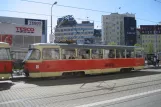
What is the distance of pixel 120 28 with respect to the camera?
131m

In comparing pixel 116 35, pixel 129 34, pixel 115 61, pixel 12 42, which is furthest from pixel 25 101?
pixel 116 35

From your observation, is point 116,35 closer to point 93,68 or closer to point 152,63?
point 152,63

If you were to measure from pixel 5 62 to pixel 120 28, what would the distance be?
11729 centimetres

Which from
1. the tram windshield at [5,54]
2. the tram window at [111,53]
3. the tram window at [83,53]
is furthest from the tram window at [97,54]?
the tram windshield at [5,54]

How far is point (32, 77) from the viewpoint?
739 inches

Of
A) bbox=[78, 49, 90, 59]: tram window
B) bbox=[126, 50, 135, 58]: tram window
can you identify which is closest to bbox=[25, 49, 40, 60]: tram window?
bbox=[78, 49, 90, 59]: tram window

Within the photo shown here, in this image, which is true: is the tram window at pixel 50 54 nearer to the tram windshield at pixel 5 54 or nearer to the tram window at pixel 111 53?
the tram windshield at pixel 5 54

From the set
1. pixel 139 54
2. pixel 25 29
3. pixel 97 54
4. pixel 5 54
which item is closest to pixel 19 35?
pixel 25 29

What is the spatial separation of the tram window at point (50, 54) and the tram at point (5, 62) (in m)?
2.99

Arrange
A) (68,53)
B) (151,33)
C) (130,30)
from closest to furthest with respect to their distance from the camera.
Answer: (68,53)
(151,33)
(130,30)

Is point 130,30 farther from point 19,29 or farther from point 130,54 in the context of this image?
point 130,54

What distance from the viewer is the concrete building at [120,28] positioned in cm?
12450

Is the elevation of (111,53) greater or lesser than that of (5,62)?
greater

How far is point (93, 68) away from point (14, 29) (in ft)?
58.1
